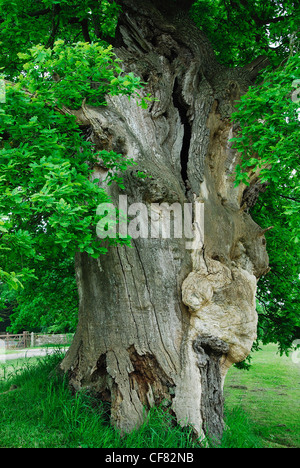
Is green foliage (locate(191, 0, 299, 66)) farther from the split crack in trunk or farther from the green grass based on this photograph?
the green grass

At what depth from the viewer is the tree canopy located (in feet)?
11.9

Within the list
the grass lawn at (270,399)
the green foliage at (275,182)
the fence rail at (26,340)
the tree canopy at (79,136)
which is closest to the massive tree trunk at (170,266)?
the tree canopy at (79,136)

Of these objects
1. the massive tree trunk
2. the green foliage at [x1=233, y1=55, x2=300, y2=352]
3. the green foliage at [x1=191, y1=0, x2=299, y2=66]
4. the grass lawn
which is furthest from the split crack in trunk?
the grass lawn

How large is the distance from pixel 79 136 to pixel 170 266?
6.45ft

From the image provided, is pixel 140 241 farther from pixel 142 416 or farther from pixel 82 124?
pixel 142 416

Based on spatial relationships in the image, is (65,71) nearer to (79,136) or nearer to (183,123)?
(79,136)

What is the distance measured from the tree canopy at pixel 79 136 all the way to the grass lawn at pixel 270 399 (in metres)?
1.46

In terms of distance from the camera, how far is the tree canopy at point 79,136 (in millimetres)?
3631

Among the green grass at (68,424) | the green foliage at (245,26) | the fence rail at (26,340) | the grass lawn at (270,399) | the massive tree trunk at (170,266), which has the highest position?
the green foliage at (245,26)

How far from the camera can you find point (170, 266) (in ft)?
16.6

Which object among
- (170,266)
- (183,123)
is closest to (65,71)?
(170,266)

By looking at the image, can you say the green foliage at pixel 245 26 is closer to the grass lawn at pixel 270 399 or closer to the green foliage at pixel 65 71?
the green foliage at pixel 65 71

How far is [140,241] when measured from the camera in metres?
5.15
